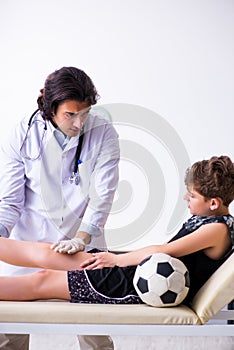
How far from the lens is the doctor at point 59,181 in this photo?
7.86ft

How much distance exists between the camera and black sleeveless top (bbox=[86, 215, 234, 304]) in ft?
6.56

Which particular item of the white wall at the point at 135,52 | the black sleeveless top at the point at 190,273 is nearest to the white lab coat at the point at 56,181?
the black sleeveless top at the point at 190,273

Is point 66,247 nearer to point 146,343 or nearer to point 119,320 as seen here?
point 119,320

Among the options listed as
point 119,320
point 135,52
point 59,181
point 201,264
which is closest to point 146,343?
point 59,181

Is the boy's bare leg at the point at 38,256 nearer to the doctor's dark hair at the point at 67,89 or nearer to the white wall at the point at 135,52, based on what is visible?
the doctor's dark hair at the point at 67,89

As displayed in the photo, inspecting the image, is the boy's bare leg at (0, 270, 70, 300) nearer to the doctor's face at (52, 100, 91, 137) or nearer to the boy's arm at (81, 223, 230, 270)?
the boy's arm at (81, 223, 230, 270)

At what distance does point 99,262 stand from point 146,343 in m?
1.53

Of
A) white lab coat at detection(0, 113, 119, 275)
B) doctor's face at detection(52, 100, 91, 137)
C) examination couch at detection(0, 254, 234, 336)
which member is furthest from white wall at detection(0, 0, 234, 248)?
examination couch at detection(0, 254, 234, 336)

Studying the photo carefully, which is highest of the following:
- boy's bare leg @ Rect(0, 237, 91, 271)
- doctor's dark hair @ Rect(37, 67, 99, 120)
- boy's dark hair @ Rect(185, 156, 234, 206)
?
doctor's dark hair @ Rect(37, 67, 99, 120)

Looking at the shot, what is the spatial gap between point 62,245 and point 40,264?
4.1 inches

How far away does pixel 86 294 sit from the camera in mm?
2004

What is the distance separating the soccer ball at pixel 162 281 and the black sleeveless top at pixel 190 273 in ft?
0.28

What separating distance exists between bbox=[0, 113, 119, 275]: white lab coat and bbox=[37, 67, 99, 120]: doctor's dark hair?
17 cm

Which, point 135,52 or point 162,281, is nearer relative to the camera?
point 162,281
